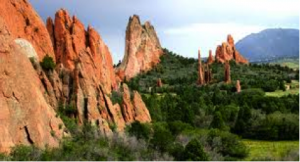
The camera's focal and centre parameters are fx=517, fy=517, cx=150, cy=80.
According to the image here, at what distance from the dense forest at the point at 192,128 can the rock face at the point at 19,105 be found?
5.59 ft

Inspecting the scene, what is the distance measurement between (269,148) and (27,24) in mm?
47114

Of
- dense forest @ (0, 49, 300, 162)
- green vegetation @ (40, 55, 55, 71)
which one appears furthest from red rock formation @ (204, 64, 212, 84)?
green vegetation @ (40, 55, 55, 71)

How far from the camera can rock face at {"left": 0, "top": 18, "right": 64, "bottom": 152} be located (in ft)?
160

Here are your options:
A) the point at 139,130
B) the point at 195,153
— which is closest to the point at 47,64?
the point at 139,130

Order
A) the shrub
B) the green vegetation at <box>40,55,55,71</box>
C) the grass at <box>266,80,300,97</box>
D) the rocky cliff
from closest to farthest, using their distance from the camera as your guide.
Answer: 1. the rocky cliff
2. the green vegetation at <box>40,55,55,71</box>
3. the shrub
4. the grass at <box>266,80,300,97</box>

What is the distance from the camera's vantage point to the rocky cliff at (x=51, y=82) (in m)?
51.0

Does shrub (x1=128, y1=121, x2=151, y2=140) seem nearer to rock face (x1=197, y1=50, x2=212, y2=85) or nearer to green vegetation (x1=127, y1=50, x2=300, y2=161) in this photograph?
green vegetation (x1=127, y1=50, x2=300, y2=161)

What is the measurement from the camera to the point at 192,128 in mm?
92375

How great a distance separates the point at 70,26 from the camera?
8431cm

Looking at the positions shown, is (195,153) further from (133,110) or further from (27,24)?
(27,24)

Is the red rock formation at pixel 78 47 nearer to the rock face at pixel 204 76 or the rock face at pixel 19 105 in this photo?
the rock face at pixel 19 105

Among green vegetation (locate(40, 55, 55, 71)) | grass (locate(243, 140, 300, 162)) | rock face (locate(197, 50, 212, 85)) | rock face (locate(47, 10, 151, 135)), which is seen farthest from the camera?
rock face (locate(197, 50, 212, 85))

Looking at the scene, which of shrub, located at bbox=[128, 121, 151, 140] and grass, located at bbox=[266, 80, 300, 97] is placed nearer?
shrub, located at bbox=[128, 121, 151, 140]

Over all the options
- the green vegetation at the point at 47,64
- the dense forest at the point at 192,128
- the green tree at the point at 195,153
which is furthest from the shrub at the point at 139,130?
the green vegetation at the point at 47,64
